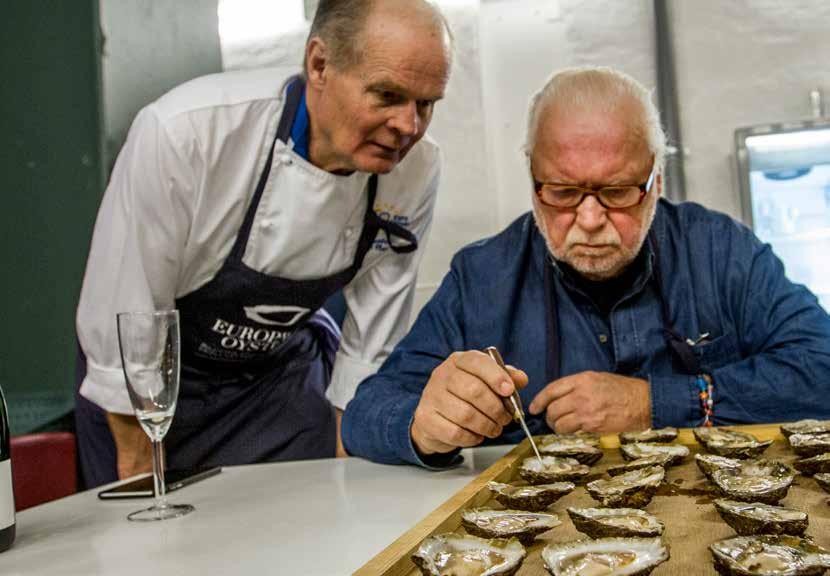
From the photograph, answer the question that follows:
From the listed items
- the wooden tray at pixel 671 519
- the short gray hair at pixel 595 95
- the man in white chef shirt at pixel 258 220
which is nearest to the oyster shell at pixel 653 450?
the wooden tray at pixel 671 519

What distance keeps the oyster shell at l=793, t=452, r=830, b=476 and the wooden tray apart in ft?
0.03

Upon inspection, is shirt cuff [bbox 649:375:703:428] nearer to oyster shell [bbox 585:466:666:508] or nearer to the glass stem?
oyster shell [bbox 585:466:666:508]

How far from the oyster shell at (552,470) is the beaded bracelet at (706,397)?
1.48 ft

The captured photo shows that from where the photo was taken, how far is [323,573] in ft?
2.60

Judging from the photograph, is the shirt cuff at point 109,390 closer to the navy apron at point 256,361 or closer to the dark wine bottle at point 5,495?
the navy apron at point 256,361

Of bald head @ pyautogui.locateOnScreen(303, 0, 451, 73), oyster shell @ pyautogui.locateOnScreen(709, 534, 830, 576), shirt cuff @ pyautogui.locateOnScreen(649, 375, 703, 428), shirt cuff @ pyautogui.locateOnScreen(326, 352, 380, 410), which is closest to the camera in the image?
oyster shell @ pyautogui.locateOnScreen(709, 534, 830, 576)

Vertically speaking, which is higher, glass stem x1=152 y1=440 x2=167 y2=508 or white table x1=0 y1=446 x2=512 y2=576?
glass stem x1=152 y1=440 x2=167 y2=508

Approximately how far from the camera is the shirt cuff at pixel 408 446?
4.42ft

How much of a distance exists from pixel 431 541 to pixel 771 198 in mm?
3294

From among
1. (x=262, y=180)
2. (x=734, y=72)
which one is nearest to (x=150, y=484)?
(x=262, y=180)

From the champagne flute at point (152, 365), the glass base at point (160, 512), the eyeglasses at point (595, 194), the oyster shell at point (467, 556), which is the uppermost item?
the eyeglasses at point (595, 194)

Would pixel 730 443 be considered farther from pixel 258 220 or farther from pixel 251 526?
pixel 258 220

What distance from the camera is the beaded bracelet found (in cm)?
150

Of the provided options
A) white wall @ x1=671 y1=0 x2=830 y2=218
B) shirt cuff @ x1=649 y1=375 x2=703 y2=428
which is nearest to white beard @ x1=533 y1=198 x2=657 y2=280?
shirt cuff @ x1=649 y1=375 x2=703 y2=428
